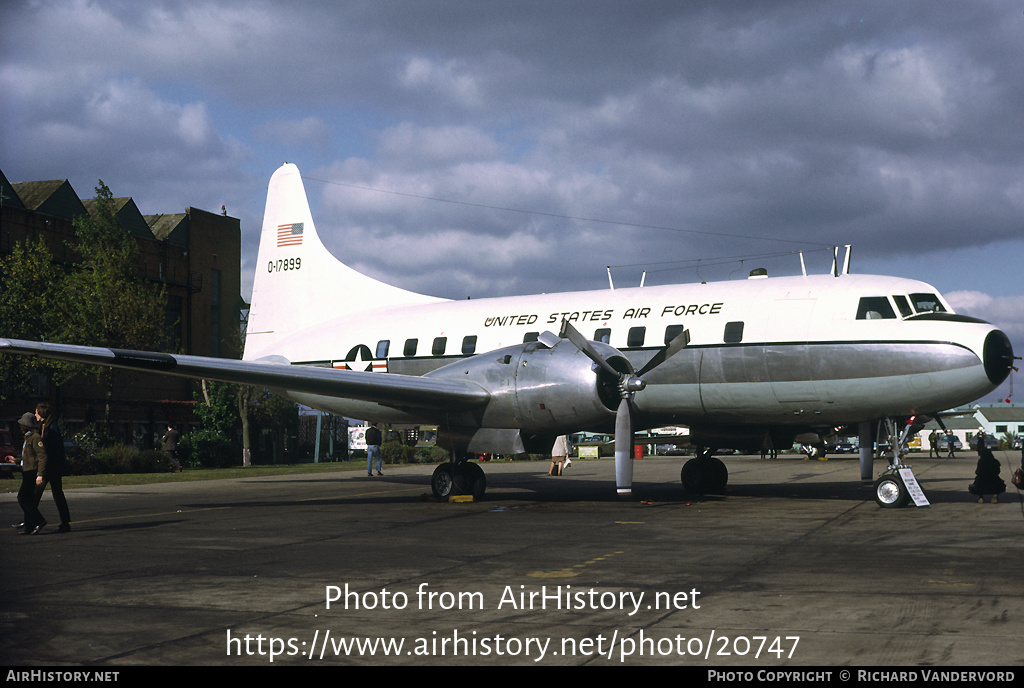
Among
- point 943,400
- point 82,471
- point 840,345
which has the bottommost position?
point 82,471

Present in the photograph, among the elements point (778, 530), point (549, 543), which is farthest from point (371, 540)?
point (778, 530)

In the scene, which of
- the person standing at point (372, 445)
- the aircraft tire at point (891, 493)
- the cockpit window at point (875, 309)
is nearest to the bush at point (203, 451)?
the person standing at point (372, 445)

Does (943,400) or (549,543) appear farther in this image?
(943,400)

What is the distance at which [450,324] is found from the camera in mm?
21984

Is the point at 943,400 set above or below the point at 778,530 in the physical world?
above

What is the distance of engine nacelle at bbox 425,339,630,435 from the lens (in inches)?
660

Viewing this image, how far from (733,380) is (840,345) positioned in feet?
6.79

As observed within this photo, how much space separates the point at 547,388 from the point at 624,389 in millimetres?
1449

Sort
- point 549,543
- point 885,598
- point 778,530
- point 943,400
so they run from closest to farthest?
point 885,598 < point 549,543 < point 778,530 < point 943,400

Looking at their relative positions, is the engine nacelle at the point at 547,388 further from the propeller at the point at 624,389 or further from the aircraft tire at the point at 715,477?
the aircraft tire at the point at 715,477

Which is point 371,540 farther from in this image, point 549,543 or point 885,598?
point 885,598

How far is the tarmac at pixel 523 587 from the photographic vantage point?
20.3 ft

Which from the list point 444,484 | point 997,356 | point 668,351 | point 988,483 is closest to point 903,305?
point 997,356

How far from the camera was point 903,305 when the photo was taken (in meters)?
16.5
